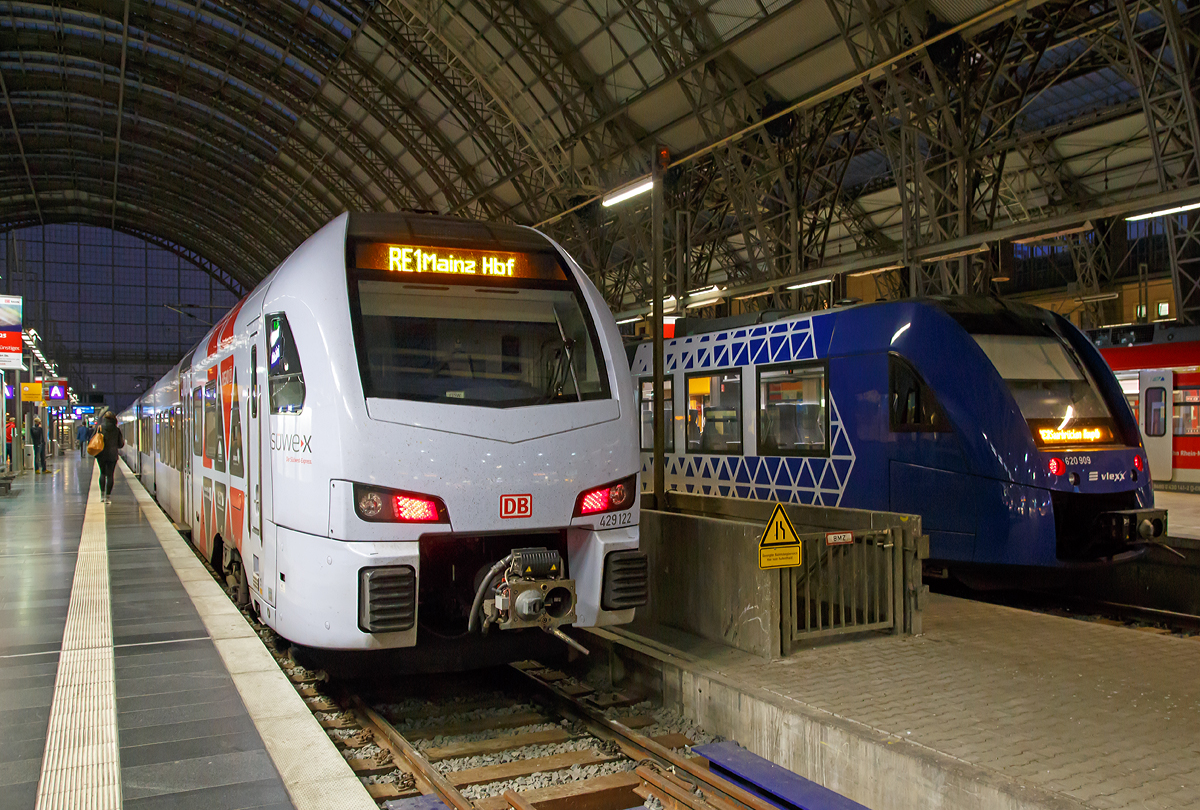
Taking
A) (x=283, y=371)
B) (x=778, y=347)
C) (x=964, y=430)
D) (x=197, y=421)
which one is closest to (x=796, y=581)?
(x=964, y=430)

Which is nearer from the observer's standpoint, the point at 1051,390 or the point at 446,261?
the point at 446,261

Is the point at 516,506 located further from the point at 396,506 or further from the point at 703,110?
the point at 703,110

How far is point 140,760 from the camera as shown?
180 inches

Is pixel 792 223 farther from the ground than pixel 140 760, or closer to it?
farther from the ground

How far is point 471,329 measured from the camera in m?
5.94

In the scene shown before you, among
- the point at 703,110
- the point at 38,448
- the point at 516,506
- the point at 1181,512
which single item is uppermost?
the point at 703,110

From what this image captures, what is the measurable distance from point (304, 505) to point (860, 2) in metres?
14.3

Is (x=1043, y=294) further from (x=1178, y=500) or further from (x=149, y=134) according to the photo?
(x=149, y=134)

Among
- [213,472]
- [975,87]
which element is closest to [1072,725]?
[213,472]

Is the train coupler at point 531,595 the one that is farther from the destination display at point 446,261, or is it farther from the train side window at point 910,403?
the train side window at point 910,403

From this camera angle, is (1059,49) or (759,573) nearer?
(759,573)

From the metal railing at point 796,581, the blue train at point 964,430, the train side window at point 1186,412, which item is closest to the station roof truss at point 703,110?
the train side window at point 1186,412

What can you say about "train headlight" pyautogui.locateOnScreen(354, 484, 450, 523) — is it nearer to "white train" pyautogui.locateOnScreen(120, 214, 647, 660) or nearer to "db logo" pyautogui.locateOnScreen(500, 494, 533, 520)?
"white train" pyautogui.locateOnScreen(120, 214, 647, 660)

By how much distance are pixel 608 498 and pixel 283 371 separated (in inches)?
86.9
